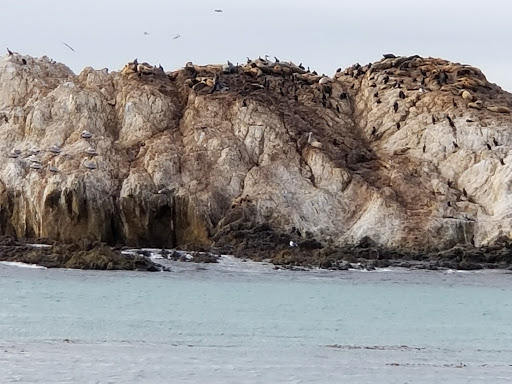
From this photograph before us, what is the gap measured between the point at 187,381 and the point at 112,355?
2.78 meters

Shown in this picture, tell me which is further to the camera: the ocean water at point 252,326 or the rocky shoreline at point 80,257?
the rocky shoreline at point 80,257

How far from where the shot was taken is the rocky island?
45.0m

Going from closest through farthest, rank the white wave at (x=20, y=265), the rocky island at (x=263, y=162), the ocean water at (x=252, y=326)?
1. the ocean water at (x=252, y=326)
2. the white wave at (x=20, y=265)
3. the rocky island at (x=263, y=162)

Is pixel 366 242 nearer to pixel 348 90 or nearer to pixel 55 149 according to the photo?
pixel 55 149

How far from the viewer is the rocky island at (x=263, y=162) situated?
148 feet

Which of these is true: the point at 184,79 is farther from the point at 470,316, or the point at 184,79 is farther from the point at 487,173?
the point at 470,316

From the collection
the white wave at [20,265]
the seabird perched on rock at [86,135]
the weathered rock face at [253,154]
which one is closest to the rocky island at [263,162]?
the weathered rock face at [253,154]

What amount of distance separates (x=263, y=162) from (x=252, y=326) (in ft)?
91.0

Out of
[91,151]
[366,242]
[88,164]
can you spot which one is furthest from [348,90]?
[88,164]

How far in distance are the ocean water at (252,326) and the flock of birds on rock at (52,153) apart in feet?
33.4

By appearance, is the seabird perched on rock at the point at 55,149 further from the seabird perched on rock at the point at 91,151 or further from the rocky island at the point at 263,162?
the seabird perched on rock at the point at 91,151

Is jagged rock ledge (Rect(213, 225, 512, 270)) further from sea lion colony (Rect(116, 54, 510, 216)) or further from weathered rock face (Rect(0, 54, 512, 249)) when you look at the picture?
sea lion colony (Rect(116, 54, 510, 216))

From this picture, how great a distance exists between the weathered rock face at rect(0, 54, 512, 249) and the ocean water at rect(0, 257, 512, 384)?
711 cm

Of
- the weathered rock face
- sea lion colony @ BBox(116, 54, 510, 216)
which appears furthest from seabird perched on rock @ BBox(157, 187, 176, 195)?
sea lion colony @ BBox(116, 54, 510, 216)
